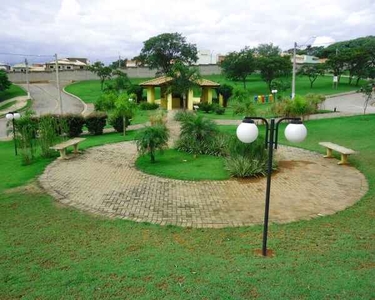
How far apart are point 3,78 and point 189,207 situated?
1573 inches

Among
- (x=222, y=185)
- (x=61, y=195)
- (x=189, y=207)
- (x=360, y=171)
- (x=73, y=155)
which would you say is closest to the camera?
(x=189, y=207)

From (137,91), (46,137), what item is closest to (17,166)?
(46,137)

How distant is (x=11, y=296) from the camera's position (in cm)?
385

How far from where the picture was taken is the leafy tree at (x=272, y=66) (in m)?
39.7

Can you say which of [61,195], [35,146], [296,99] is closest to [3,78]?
[35,146]

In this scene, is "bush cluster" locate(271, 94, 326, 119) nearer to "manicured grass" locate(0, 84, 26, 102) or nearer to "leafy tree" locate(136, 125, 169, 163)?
"leafy tree" locate(136, 125, 169, 163)

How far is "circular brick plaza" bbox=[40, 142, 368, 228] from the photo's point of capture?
21.5 feet

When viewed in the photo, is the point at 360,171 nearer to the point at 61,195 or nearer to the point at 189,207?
the point at 189,207

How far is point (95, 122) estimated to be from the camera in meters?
16.9

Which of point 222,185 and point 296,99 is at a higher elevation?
point 296,99

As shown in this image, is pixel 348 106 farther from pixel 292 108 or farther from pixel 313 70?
pixel 313 70

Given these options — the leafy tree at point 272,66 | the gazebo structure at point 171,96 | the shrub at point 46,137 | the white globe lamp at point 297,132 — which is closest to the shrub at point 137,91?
the gazebo structure at point 171,96

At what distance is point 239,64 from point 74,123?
96.7 ft

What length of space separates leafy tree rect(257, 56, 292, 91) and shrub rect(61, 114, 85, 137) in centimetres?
2904
